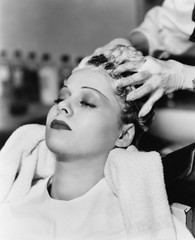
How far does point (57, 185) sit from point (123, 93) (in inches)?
16.8

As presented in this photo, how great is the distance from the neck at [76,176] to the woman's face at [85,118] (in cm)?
5

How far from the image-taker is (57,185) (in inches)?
51.3

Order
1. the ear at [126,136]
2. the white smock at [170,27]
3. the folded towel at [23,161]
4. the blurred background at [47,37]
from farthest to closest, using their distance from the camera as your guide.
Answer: the blurred background at [47,37] → the white smock at [170,27] → the folded towel at [23,161] → the ear at [126,136]

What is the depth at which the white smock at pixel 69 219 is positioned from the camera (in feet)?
3.80

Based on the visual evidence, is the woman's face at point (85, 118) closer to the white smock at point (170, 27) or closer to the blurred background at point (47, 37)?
the white smock at point (170, 27)

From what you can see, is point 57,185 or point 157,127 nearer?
point 57,185

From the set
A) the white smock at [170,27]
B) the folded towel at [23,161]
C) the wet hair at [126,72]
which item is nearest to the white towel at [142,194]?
the wet hair at [126,72]

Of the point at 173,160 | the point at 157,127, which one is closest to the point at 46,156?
the point at 173,160

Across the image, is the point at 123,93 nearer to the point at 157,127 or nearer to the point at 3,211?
the point at 3,211

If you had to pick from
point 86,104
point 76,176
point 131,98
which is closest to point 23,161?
point 76,176

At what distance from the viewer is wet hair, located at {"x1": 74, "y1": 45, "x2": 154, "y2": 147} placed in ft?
4.20

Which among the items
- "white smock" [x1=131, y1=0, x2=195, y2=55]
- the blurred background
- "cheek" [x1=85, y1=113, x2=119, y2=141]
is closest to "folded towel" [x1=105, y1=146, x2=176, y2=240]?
"cheek" [x1=85, y1=113, x2=119, y2=141]

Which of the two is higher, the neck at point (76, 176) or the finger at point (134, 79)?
the finger at point (134, 79)

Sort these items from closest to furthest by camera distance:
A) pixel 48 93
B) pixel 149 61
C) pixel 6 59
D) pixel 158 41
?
pixel 149 61
pixel 158 41
pixel 48 93
pixel 6 59
